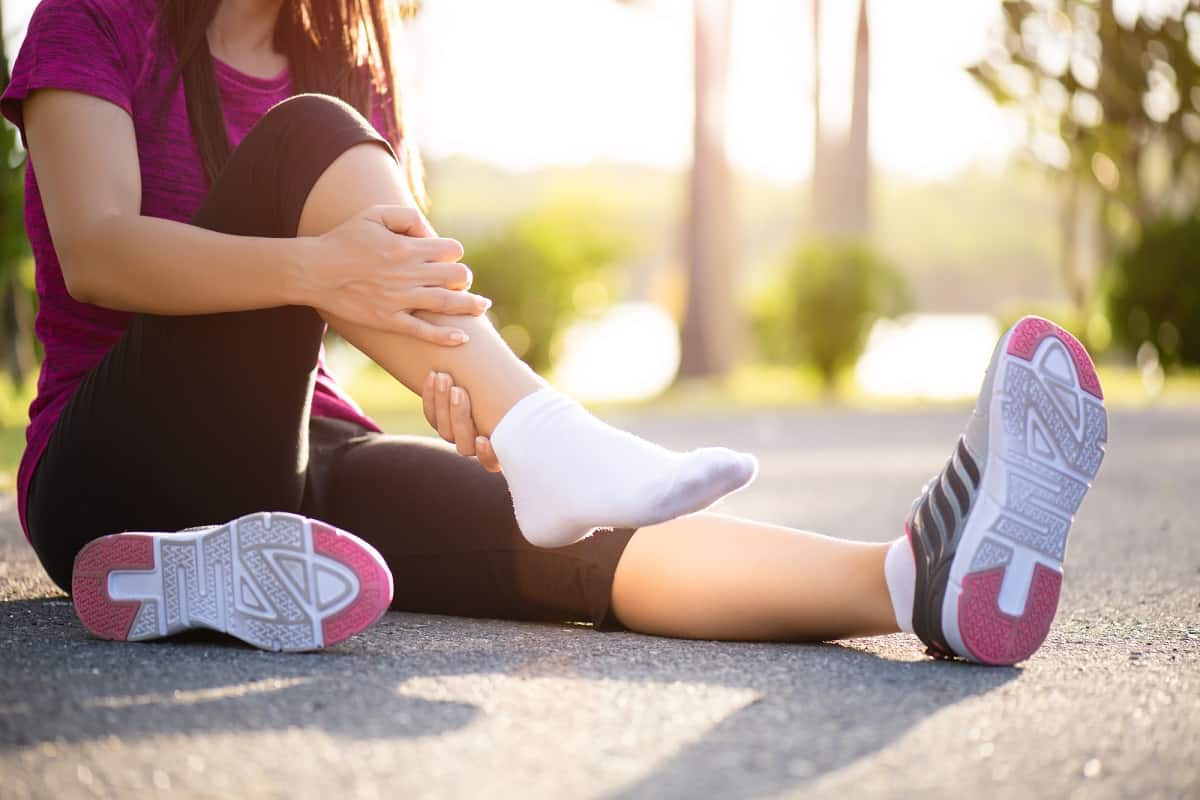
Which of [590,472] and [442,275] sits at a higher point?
[442,275]

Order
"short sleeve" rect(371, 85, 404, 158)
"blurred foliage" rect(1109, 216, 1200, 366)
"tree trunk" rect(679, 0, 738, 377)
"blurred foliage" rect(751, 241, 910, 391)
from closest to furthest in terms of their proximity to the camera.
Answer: "short sleeve" rect(371, 85, 404, 158)
"blurred foliage" rect(1109, 216, 1200, 366)
"blurred foliage" rect(751, 241, 910, 391)
"tree trunk" rect(679, 0, 738, 377)

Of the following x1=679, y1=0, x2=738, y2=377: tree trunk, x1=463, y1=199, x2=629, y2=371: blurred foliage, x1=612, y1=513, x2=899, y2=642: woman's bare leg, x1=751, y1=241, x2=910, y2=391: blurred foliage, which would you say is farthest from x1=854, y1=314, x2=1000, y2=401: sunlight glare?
x1=612, y1=513, x2=899, y2=642: woman's bare leg

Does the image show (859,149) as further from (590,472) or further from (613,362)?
(590,472)

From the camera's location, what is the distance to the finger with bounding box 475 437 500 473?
151cm

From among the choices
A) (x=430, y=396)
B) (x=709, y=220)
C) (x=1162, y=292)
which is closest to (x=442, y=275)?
(x=430, y=396)

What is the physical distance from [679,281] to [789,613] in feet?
35.0

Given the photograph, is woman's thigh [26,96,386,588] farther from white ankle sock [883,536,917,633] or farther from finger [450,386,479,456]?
white ankle sock [883,536,917,633]

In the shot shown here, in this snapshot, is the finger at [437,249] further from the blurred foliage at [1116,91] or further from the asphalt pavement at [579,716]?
the blurred foliage at [1116,91]

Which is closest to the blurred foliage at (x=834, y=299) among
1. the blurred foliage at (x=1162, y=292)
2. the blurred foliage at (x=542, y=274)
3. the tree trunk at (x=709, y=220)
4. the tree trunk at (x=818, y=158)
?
the tree trunk at (x=709, y=220)

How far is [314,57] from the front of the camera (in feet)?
6.43

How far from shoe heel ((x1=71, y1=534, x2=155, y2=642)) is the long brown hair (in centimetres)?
53

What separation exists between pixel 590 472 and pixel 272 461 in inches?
18.0

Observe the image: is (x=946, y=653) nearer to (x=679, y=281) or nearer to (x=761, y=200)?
(x=679, y=281)

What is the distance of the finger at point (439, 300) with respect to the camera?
148 cm
